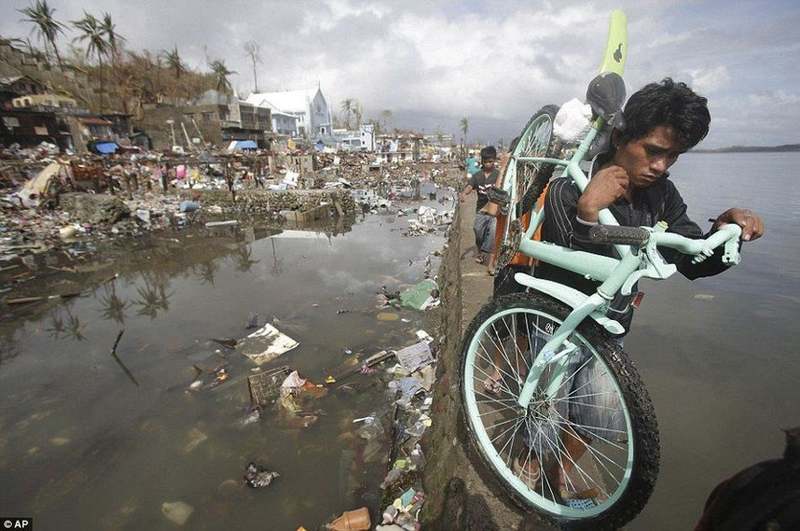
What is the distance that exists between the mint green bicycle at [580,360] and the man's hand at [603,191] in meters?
0.05

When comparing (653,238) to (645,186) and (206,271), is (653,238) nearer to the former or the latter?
(645,186)

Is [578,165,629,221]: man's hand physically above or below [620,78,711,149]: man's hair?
below

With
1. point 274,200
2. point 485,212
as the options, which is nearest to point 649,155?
point 485,212

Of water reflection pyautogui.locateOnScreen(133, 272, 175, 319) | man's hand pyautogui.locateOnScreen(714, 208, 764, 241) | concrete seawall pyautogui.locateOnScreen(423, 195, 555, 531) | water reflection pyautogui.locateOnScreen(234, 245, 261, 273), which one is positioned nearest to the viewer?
man's hand pyautogui.locateOnScreen(714, 208, 764, 241)

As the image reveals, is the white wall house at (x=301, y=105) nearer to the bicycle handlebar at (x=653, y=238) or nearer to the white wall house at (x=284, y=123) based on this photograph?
the white wall house at (x=284, y=123)

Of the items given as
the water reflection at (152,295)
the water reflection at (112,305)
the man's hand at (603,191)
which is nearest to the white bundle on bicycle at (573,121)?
the man's hand at (603,191)

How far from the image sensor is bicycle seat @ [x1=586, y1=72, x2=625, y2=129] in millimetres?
1272

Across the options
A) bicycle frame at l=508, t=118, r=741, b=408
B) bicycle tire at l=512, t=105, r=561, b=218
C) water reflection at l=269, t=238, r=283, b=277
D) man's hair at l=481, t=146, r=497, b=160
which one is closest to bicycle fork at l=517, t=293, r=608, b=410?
bicycle frame at l=508, t=118, r=741, b=408

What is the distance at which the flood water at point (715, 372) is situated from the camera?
3.23 metres

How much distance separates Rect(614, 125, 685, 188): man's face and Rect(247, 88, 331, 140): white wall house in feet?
184

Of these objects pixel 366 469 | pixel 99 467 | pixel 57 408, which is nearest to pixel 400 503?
pixel 366 469

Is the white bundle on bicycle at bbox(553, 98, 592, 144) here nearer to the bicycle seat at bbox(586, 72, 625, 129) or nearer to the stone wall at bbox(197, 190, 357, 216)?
the bicycle seat at bbox(586, 72, 625, 129)

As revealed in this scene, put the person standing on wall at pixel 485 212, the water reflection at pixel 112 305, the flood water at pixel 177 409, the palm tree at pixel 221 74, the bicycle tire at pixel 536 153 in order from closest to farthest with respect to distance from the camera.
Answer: the bicycle tire at pixel 536 153, the flood water at pixel 177 409, the person standing on wall at pixel 485 212, the water reflection at pixel 112 305, the palm tree at pixel 221 74

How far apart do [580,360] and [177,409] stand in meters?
4.35
